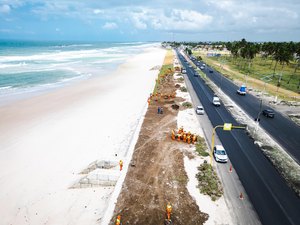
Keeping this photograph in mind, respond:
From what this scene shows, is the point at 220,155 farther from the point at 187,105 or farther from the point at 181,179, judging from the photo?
the point at 187,105

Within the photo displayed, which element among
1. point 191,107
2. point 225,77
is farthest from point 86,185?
point 225,77

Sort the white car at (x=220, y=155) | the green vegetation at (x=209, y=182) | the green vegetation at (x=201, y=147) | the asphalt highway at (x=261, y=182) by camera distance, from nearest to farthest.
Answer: the asphalt highway at (x=261, y=182) < the green vegetation at (x=209, y=182) < the white car at (x=220, y=155) < the green vegetation at (x=201, y=147)

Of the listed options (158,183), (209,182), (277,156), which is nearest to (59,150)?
(158,183)

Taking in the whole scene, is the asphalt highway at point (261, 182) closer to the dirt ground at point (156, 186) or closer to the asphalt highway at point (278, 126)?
the asphalt highway at point (278, 126)

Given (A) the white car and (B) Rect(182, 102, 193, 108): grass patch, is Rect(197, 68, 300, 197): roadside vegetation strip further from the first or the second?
(B) Rect(182, 102, 193, 108): grass patch

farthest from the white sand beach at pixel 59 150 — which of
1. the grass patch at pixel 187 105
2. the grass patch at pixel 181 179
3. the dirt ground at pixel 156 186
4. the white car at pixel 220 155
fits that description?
the white car at pixel 220 155

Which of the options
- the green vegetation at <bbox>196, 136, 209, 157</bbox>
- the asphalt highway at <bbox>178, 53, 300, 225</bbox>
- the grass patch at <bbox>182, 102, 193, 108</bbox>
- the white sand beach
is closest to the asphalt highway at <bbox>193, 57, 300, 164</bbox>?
the asphalt highway at <bbox>178, 53, 300, 225</bbox>
